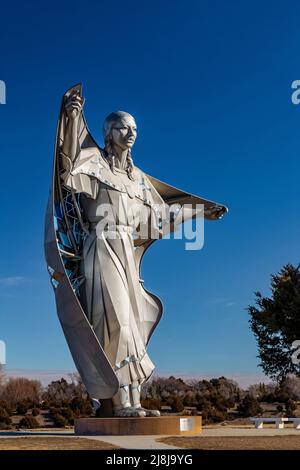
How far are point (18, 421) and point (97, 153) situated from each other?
594 inches

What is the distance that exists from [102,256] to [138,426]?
452cm

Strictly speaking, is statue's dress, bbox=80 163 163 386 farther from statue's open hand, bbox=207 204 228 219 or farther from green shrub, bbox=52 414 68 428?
green shrub, bbox=52 414 68 428

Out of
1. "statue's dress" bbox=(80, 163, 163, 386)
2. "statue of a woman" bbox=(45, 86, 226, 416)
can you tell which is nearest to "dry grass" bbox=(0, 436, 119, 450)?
"statue of a woman" bbox=(45, 86, 226, 416)

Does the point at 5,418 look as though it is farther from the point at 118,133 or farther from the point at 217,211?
the point at 118,133

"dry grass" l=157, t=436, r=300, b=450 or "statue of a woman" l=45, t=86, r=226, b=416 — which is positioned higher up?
"statue of a woman" l=45, t=86, r=226, b=416

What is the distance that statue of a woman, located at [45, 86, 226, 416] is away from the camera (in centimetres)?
1633

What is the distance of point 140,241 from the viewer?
19.5 m

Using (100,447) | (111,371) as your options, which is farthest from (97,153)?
(100,447)

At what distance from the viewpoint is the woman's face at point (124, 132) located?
1808 cm

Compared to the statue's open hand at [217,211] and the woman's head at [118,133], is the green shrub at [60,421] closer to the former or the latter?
the statue's open hand at [217,211]

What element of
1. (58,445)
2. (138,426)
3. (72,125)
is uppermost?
(72,125)

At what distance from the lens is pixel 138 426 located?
15.3m

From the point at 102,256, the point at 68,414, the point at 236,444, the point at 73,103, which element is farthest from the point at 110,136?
the point at 68,414

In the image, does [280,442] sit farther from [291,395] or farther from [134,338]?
[291,395]
